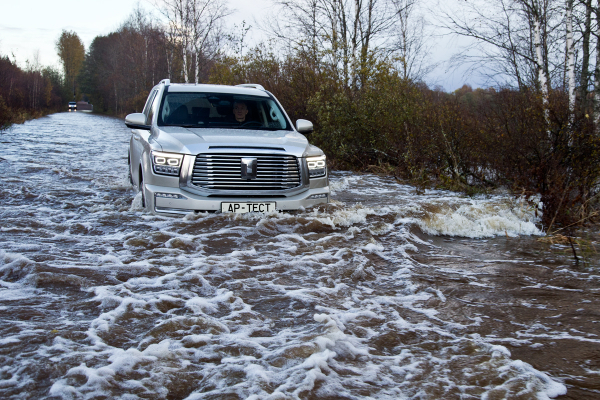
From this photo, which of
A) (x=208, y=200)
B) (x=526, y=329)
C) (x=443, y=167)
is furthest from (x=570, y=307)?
(x=443, y=167)

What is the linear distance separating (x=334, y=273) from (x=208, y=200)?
1651mm

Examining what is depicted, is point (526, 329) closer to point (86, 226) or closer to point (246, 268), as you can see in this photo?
point (246, 268)

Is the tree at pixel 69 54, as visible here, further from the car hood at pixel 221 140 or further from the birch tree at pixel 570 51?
the car hood at pixel 221 140

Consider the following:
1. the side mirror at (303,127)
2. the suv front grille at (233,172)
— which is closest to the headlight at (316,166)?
the suv front grille at (233,172)

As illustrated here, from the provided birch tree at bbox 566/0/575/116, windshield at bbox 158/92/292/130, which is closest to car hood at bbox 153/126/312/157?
windshield at bbox 158/92/292/130

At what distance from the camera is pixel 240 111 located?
23.8 ft

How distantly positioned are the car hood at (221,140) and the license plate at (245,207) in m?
0.58

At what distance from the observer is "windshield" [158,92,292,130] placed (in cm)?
684

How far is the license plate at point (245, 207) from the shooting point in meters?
5.67

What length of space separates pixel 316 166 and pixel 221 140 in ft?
3.72

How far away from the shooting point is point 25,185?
9.42 meters

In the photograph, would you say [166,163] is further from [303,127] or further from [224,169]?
[303,127]

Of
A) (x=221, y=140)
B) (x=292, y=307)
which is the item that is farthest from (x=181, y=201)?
(x=292, y=307)

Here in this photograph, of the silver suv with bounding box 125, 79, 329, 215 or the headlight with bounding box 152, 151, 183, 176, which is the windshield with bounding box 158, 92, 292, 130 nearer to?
the silver suv with bounding box 125, 79, 329, 215
